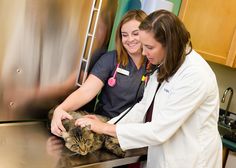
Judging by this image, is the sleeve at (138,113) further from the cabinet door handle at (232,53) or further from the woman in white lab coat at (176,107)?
the cabinet door handle at (232,53)

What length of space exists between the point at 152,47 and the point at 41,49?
0.63 meters

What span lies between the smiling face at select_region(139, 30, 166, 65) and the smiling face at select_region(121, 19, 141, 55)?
356 millimetres

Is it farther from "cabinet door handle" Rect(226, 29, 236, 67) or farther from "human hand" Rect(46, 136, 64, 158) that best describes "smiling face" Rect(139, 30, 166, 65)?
"cabinet door handle" Rect(226, 29, 236, 67)

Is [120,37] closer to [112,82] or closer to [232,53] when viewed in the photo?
[112,82]

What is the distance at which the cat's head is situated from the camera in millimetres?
1292

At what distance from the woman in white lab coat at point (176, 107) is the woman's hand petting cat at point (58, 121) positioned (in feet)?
0.41

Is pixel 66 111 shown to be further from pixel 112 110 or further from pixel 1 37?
pixel 1 37

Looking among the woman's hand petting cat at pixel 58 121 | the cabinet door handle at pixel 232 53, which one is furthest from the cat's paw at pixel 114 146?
the cabinet door handle at pixel 232 53

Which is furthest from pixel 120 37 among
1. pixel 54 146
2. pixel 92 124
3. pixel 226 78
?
pixel 226 78

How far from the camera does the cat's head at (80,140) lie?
50.9 inches

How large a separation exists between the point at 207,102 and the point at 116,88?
22.5 inches

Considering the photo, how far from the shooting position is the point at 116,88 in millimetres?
1624

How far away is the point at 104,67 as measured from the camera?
5.32ft

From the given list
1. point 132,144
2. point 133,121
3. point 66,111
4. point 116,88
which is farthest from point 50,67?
point 132,144
